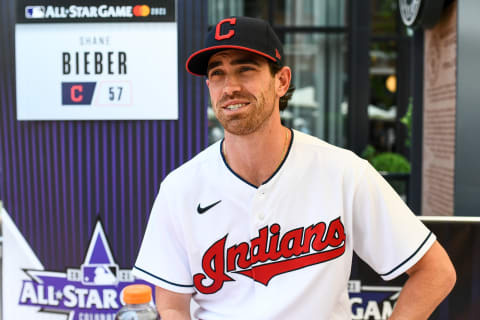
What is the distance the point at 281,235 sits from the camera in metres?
1.86

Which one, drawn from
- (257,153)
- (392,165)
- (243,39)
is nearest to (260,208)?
(257,153)

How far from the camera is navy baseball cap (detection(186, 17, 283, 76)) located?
5.68 feet

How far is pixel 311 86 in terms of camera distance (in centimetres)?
1202

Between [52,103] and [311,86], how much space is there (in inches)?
375

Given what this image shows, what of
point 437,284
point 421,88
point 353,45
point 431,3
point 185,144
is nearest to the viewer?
point 437,284

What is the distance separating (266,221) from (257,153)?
25 cm

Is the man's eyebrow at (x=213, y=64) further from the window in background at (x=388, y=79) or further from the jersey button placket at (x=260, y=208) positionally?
the window in background at (x=388, y=79)

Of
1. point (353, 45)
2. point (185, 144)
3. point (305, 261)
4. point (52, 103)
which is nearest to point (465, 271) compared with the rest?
point (305, 261)

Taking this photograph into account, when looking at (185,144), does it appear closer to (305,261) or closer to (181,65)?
(181,65)

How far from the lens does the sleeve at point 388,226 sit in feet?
5.83

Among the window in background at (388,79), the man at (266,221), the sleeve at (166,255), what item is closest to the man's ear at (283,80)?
the man at (266,221)

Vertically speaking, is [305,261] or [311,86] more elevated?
[311,86]

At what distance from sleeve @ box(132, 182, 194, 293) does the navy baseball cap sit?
23.0 inches

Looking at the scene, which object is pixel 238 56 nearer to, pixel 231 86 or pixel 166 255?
pixel 231 86
